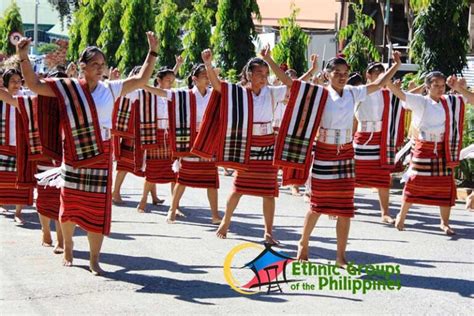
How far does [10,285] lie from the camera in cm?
676

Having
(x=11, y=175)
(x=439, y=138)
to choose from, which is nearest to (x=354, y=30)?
(x=439, y=138)

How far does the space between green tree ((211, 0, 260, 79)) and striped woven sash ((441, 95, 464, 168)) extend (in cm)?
1126

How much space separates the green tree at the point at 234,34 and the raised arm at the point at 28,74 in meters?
13.7

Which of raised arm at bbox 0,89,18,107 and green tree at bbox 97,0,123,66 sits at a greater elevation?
green tree at bbox 97,0,123,66

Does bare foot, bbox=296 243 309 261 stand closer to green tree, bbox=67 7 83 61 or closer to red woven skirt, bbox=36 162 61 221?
red woven skirt, bbox=36 162 61 221

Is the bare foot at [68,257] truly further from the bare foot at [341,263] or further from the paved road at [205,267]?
the bare foot at [341,263]

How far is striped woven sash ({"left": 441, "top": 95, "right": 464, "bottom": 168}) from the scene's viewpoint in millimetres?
9336

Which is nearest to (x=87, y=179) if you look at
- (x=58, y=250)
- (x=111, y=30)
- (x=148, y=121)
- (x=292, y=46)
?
(x=58, y=250)

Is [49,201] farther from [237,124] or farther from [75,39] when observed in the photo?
[75,39]

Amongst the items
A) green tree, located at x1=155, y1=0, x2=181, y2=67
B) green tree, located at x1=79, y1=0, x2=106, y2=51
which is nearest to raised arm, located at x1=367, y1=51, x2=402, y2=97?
green tree, located at x1=155, y1=0, x2=181, y2=67

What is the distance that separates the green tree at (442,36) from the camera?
15156mm

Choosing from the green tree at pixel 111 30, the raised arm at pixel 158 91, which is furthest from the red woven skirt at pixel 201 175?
the green tree at pixel 111 30

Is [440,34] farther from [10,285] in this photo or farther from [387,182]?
[10,285]

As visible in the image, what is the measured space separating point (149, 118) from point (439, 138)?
3.60 m
